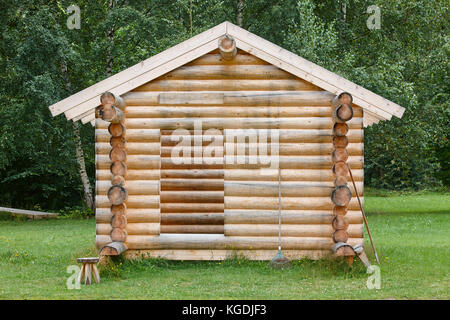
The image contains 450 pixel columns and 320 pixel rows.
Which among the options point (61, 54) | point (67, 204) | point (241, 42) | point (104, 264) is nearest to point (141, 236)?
point (104, 264)

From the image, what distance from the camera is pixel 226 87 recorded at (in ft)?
44.4

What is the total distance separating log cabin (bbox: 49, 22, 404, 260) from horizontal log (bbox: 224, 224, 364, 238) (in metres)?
0.02

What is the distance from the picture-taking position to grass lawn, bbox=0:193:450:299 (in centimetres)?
1043

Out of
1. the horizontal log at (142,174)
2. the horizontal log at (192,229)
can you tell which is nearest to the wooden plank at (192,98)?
the horizontal log at (142,174)

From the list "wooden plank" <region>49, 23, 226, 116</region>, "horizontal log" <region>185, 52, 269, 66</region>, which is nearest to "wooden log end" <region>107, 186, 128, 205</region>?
"wooden plank" <region>49, 23, 226, 116</region>

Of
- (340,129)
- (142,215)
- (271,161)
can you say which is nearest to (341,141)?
(340,129)

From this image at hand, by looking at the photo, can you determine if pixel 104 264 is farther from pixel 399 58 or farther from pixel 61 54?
pixel 399 58

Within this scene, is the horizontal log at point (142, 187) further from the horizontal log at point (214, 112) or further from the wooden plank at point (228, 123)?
the horizontal log at point (214, 112)

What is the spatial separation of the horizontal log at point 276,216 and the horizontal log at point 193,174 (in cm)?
101

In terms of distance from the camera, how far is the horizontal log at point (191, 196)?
543 inches

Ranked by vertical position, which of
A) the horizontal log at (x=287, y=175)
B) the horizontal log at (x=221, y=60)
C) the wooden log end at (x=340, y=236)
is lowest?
the wooden log end at (x=340, y=236)

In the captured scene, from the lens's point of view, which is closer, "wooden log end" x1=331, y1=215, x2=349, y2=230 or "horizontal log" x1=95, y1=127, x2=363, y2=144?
"wooden log end" x1=331, y1=215, x2=349, y2=230

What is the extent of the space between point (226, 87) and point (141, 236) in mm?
3268

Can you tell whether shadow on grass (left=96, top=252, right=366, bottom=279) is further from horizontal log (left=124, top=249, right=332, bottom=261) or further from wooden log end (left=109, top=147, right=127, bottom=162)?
wooden log end (left=109, top=147, right=127, bottom=162)
